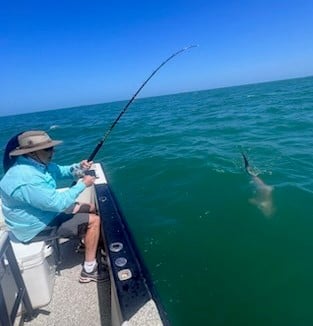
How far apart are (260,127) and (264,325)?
12.6 m

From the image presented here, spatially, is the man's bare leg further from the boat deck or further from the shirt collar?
the shirt collar

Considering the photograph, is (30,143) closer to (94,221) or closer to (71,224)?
(71,224)

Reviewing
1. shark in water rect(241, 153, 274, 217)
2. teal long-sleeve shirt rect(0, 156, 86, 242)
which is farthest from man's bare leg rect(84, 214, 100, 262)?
shark in water rect(241, 153, 274, 217)

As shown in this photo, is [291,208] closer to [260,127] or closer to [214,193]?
[214,193]

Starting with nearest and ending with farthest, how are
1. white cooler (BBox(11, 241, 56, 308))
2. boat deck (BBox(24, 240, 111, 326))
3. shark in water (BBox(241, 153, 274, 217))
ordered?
1. white cooler (BBox(11, 241, 56, 308))
2. boat deck (BBox(24, 240, 111, 326))
3. shark in water (BBox(241, 153, 274, 217))

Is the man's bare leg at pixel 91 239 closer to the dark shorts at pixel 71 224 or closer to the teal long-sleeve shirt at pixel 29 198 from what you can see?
the dark shorts at pixel 71 224

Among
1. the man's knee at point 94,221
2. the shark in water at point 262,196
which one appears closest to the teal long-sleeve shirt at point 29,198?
the man's knee at point 94,221

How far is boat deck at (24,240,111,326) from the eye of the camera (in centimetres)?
320

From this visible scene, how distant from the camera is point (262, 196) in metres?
7.07

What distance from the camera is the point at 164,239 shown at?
18.8 feet

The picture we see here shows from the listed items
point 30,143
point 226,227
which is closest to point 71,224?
point 30,143

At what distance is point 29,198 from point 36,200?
7 centimetres

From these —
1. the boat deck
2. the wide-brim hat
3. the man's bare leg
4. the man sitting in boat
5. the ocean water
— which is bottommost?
the ocean water

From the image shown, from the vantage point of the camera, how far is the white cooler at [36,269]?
10.1 feet
